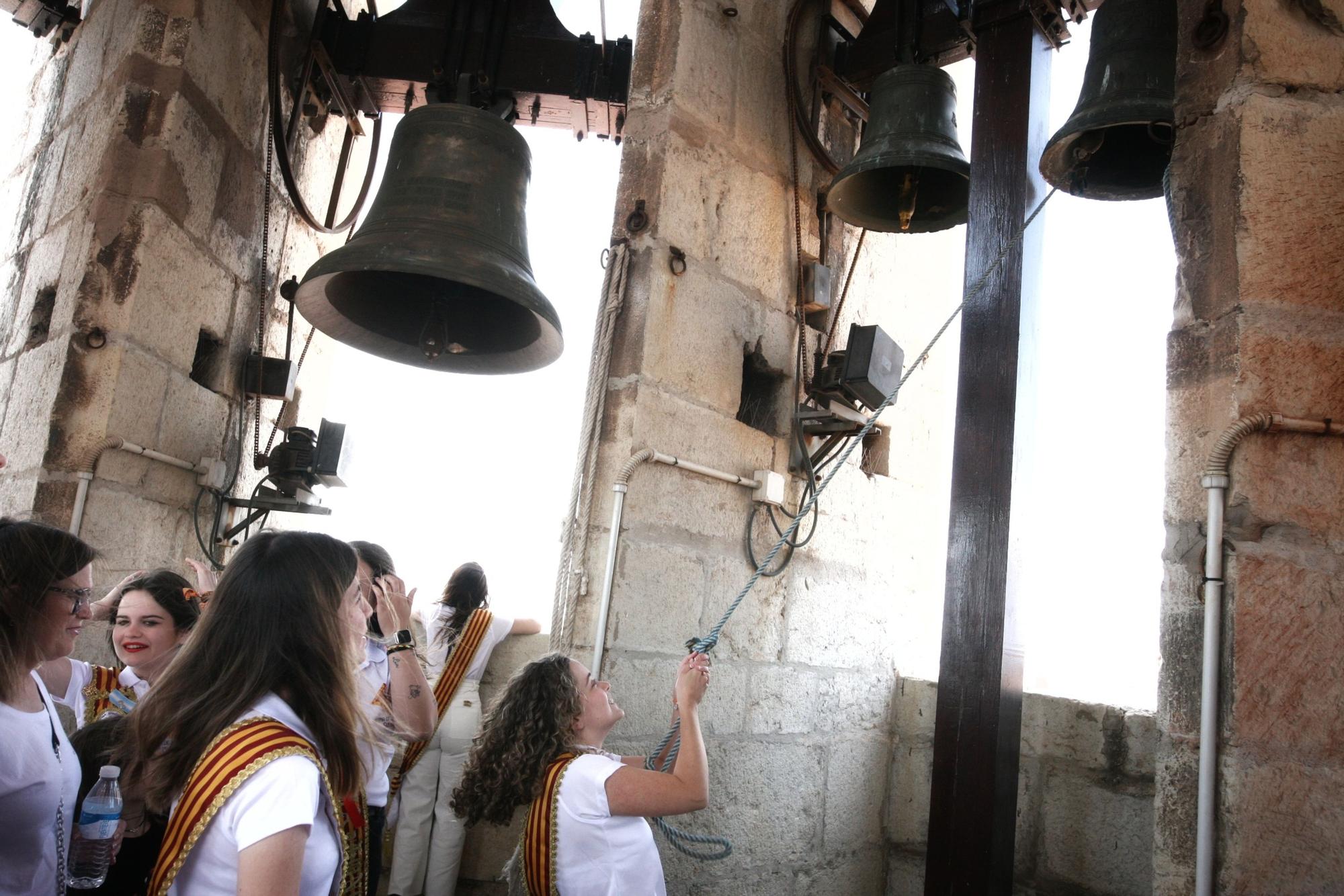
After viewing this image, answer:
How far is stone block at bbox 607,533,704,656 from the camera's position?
2795 mm

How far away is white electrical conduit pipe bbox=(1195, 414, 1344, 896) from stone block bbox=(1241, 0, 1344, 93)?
2.40 ft

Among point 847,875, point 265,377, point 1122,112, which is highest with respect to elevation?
point 1122,112

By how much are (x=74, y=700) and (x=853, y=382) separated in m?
2.29

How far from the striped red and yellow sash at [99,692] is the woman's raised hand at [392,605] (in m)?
0.55

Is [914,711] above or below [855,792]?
above

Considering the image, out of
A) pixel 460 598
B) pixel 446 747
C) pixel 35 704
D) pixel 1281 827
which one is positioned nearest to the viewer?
pixel 35 704

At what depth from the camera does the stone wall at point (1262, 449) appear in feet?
5.73

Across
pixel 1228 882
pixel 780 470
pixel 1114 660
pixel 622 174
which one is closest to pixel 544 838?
pixel 1228 882

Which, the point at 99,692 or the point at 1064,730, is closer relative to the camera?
the point at 99,692

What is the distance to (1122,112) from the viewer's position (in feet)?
7.36

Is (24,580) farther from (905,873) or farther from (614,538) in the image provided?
(905,873)

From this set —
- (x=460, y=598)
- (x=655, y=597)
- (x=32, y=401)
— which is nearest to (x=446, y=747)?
(x=460, y=598)

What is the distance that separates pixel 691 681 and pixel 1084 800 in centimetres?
142

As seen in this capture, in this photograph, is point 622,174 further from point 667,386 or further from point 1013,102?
point 1013,102
